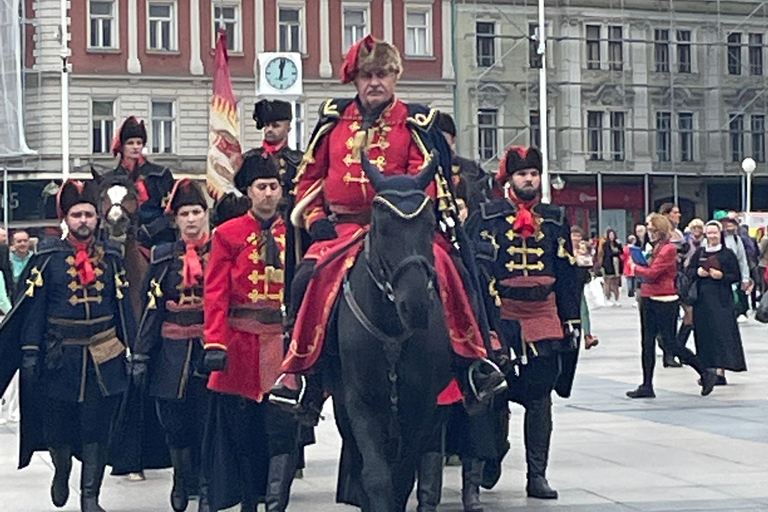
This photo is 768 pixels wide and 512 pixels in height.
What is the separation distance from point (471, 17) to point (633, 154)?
7.46 metres

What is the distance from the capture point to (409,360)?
779cm

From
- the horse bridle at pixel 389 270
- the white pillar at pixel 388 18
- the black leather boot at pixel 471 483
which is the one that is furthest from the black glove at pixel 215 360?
the white pillar at pixel 388 18

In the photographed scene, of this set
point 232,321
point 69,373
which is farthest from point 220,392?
point 69,373

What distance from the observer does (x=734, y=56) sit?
64.1 metres

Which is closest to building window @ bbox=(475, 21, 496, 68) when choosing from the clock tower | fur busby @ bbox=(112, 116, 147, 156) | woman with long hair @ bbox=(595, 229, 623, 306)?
woman with long hair @ bbox=(595, 229, 623, 306)

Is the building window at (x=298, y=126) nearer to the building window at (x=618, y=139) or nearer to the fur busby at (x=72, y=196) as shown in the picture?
the building window at (x=618, y=139)

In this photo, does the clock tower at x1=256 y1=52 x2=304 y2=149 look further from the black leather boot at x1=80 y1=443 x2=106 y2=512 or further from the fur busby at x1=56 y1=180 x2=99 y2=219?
the black leather boot at x1=80 y1=443 x2=106 y2=512

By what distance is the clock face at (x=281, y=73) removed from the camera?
21266 millimetres

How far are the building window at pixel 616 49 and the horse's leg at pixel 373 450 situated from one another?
55.2m

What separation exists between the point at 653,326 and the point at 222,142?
4.81 metres

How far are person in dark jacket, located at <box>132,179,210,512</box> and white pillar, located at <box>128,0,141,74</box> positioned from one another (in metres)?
47.9

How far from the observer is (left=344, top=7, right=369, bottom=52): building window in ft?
201

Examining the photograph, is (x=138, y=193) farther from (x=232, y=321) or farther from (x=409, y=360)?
(x=409, y=360)

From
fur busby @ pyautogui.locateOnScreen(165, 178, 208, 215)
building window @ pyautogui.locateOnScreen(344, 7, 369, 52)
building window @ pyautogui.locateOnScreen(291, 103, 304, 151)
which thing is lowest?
fur busby @ pyautogui.locateOnScreen(165, 178, 208, 215)
